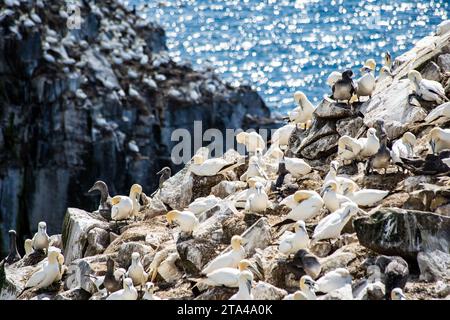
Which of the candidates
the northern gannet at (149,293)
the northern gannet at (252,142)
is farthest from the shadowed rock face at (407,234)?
the northern gannet at (252,142)

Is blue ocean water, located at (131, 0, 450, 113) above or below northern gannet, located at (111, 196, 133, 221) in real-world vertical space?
above

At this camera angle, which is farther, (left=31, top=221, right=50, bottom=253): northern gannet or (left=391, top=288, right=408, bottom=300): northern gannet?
(left=31, top=221, right=50, bottom=253): northern gannet

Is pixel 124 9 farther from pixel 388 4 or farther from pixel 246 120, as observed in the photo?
pixel 388 4

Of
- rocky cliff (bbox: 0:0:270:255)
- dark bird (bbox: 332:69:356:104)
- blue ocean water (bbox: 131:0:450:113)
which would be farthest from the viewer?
blue ocean water (bbox: 131:0:450:113)

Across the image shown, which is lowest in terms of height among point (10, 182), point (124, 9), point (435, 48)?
point (10, 182)

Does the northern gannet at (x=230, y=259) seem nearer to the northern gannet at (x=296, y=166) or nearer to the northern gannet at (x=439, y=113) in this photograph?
the northern gannet at (x=296, y=166)

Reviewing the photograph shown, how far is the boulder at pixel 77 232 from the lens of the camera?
19.9 meters

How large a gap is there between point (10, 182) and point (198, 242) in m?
26.2

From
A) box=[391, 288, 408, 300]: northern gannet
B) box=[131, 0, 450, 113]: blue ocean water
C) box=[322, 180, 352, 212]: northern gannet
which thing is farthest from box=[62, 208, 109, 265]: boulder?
box=[131, 0, 450, 113]: blue ocean water

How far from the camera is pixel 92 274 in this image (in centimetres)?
1758

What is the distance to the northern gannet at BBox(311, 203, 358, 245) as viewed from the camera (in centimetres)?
1605

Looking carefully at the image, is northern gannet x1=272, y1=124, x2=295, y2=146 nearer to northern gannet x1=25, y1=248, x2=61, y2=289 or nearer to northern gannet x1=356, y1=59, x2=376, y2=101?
northern gannet x1=356, y1=59, x2=376, y2=101

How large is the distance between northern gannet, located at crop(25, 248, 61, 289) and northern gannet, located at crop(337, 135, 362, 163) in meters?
4.87
